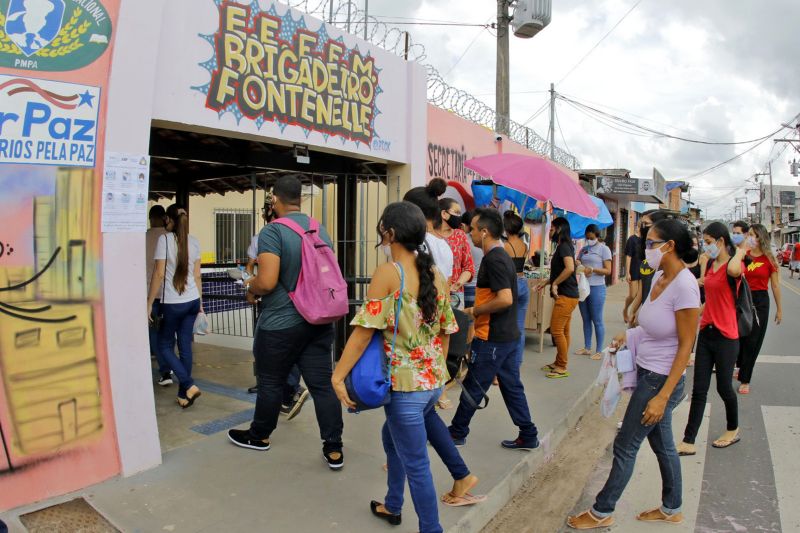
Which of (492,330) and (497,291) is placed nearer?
(497,291)

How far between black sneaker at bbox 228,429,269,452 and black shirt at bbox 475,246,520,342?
169cm

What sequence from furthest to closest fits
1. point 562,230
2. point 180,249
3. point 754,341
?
point 562,230 < point 754,341 < point 180,249

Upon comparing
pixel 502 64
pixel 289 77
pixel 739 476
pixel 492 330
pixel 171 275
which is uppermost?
pixel 502 64

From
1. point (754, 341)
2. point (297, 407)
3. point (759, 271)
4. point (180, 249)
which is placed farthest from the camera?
point (759, 271)

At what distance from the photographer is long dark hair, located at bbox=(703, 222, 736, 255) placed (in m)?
4.88

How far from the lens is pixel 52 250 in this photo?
3.25 m

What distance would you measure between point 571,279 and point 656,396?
3842mm

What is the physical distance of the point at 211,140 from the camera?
18.7 feet

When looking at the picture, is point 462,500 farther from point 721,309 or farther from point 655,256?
point 721,309

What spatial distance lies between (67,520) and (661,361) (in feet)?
10.8

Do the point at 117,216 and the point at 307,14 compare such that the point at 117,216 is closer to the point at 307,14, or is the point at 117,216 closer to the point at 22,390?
the point at 22,390

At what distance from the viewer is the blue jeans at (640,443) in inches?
127

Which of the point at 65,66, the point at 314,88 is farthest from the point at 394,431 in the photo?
the point at 314,88

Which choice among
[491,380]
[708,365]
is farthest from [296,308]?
[708,365]
